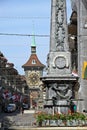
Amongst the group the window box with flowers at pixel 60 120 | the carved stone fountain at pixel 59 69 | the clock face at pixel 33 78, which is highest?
the carved stone fountain at pixel 59 69

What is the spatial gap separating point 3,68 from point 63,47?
283ft

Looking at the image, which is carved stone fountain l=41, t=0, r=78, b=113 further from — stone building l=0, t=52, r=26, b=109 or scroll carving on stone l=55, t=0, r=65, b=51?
stone building l=0, t=52, r=26, b=109

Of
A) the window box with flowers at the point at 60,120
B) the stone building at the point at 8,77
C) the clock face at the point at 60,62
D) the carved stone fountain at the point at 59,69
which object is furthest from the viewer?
the stone building at the point at 8,77

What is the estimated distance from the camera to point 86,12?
4794cm

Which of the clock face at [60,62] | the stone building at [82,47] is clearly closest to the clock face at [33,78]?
the stone building at [82,47]

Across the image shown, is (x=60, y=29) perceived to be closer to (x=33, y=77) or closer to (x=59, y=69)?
(x=59, y=69)

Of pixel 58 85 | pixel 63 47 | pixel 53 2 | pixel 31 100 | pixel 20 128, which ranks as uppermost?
pixel 53 2

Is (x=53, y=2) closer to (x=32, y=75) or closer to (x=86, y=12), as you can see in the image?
(x=86, y=12)

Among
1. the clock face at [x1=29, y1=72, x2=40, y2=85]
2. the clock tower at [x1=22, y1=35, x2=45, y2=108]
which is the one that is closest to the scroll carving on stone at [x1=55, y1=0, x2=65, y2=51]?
the clock tower at [x1=22, y1=35, x2=45, y2=108]

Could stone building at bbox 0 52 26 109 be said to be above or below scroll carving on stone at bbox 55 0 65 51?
below

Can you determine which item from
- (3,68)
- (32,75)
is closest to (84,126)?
(3,68)

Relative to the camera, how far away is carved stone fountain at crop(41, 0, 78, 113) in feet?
80.5

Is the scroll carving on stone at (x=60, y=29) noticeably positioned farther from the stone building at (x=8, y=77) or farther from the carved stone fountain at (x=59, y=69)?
the stone building at (x=8, y=77)

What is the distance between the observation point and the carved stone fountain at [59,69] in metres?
24.5
